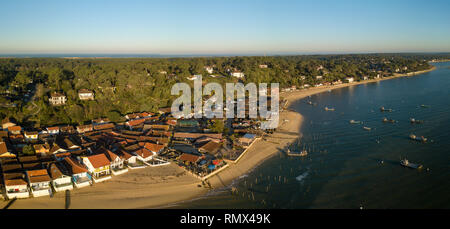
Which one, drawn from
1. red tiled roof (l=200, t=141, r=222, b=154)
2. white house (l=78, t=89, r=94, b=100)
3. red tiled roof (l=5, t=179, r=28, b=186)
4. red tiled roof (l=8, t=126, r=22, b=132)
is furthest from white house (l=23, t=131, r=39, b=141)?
red tiled roof (l=200, t=141, r=222, b=154)

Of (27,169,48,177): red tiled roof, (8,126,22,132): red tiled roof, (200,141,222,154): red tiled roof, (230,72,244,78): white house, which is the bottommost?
(200,141,222,154): red tiled roof

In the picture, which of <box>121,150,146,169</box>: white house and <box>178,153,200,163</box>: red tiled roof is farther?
<box>178,153,200,163</box>: red tiled roof

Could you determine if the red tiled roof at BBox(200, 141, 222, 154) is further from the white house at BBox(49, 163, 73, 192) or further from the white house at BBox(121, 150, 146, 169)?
the white house at BBox(49, 163, 73, 192)

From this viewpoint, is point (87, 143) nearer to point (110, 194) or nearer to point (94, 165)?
point (94, 165)

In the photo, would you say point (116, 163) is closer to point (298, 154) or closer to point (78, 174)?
point (78, 174)

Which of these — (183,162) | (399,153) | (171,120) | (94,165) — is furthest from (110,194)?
(399,153)

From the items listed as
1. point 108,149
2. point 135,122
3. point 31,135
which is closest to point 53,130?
point 31,135

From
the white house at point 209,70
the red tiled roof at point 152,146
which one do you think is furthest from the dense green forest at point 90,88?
the red tiled roof at point 152,146
